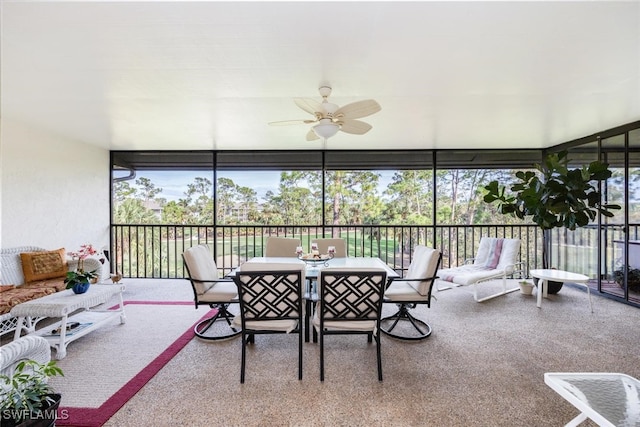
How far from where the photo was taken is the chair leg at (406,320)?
2.67 meters

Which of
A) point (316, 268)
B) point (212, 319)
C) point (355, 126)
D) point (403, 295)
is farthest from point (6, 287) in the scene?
point (403, 295)

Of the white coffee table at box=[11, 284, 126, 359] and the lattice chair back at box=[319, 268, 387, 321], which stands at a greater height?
the lattice chair back at box=[319, 268, 387, 321]

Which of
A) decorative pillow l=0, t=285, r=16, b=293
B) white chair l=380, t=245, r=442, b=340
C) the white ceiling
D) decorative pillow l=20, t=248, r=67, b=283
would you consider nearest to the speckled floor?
white chair l=380, t=245, r=442, b=340

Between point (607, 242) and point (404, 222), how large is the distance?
274 centimetres

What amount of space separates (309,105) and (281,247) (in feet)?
6.28

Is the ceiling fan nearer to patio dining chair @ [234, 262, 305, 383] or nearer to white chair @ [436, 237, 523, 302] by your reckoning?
patio dining chair @ [234, 262, 305, 383]

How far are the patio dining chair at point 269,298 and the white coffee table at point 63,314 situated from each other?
1575mm

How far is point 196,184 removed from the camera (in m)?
4.99

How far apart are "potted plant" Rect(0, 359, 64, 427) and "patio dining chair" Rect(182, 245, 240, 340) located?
1.23 m

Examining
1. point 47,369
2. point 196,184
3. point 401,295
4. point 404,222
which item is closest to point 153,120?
point 196,184

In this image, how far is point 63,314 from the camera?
2338 millimetres

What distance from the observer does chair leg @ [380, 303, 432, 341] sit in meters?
2.67

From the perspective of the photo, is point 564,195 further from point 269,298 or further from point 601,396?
point 269,298

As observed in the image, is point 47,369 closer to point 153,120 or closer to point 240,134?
point 153,120
